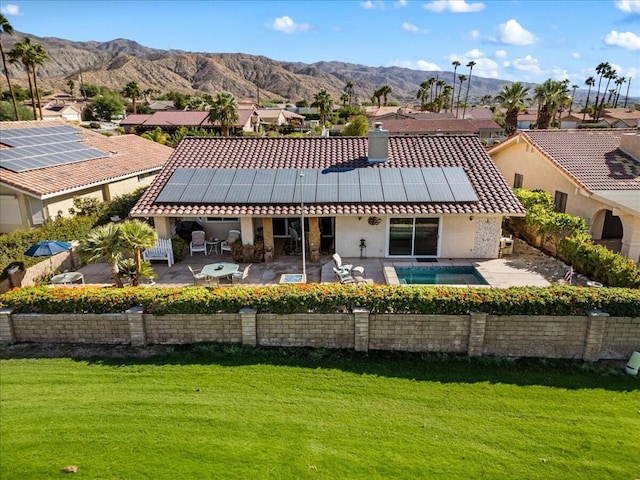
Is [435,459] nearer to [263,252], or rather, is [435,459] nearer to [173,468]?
[173,468]

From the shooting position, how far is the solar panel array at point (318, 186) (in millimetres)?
17812

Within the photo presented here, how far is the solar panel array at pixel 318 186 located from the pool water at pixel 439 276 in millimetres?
2844

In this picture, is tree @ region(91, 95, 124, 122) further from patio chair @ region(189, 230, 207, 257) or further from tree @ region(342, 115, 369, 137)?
patio chair @ region(189, 230, 207, 257)

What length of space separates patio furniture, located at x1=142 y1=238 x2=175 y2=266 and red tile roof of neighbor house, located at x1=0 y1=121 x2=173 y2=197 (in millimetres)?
6269

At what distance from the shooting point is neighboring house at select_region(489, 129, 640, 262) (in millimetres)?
18438

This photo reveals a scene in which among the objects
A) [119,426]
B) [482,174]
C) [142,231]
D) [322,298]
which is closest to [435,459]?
[322,298]

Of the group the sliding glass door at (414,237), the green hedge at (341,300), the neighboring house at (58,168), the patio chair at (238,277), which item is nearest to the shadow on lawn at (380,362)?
the green hedge at (341,300)

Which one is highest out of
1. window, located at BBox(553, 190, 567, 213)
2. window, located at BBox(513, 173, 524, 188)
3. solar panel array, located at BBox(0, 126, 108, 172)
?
solar panel array, located at BBox(0, 126, 108, 172)

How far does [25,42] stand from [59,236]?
150ft

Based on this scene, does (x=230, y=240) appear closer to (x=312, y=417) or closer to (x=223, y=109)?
(x=312, y=417)

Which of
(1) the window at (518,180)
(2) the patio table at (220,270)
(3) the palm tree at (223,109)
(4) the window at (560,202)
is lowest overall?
(2) the patio table at (220,270)

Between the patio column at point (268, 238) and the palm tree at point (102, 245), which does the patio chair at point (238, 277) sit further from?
the palm tree at point (102, 245)

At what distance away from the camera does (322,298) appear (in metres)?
11.2

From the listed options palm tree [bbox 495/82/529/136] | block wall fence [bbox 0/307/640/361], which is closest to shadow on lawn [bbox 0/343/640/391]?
block wall fence [bbox 0/307/640/361]
